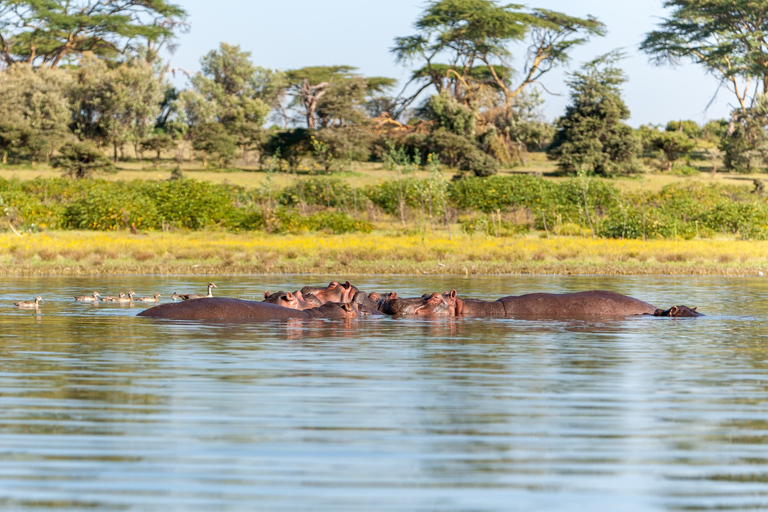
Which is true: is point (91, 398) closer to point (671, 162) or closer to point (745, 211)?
point (745, 211)

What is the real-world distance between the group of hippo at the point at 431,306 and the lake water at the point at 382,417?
1.04 meters

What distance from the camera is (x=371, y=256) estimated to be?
29047 mm

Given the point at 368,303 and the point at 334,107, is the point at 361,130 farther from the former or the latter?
the point at 368,303

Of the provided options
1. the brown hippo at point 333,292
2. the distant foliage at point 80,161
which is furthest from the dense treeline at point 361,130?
the brown hippo at point 333,292

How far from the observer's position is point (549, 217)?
40969 millimetres

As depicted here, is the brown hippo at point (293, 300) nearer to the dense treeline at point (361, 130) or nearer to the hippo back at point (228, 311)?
the hippo back at point (228, 311)

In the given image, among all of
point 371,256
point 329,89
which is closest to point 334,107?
point 329,89

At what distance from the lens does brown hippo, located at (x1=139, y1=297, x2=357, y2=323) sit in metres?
14.4

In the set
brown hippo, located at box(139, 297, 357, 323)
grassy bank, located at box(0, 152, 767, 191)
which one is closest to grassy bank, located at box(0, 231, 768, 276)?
brown hippo, located at box(139, 297, 357, 323)

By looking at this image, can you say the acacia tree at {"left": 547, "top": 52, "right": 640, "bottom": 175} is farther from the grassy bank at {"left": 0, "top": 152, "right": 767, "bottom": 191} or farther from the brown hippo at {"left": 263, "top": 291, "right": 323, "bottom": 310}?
the brown hippo at {"left": 263, "top": 291, "right": 323, "bottom": 310}

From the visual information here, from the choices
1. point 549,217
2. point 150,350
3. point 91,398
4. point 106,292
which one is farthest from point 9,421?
point 549,217

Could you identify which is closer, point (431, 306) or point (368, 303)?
point (431, 306)

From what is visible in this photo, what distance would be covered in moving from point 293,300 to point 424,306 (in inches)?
72.7

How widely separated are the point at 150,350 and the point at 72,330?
99.2 inches
